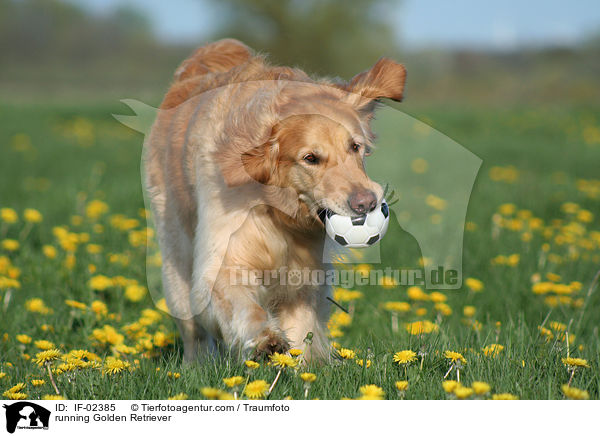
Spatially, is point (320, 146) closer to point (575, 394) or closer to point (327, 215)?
point (327, 215)

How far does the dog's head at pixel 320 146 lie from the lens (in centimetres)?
254

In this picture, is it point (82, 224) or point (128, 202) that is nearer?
point (82, 224)

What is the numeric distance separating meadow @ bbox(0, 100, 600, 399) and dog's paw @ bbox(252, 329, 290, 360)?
5 cm

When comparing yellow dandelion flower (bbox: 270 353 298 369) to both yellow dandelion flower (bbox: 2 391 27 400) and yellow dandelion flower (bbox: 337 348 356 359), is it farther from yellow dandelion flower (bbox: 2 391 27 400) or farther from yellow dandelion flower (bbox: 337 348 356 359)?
yellow dandelion flower (bbox: 2 391 27 400)

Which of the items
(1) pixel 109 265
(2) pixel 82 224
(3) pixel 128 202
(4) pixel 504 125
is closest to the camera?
(1) pixel 109 265

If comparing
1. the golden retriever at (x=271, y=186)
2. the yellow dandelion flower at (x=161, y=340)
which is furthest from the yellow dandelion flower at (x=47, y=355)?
the yellow dandelion flower at (x=161, y=340)

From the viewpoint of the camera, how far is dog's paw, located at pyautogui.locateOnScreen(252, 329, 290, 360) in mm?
2371

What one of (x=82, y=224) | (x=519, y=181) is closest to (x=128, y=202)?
(x=82, y=224)

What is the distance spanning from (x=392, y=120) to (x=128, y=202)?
3.97 metres

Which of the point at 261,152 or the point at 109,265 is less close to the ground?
the point at 261,152

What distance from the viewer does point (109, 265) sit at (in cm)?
453
